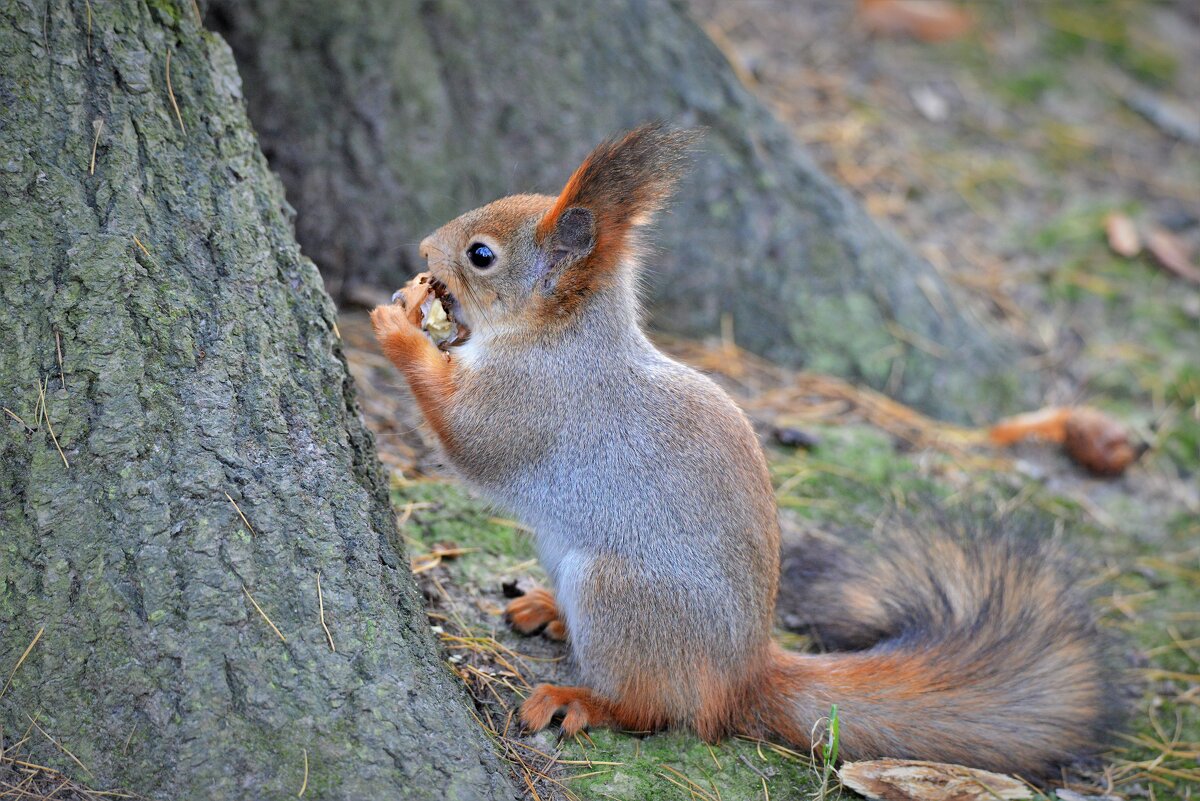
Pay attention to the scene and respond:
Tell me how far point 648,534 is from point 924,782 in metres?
0.70

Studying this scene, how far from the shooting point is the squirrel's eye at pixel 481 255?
2387mm

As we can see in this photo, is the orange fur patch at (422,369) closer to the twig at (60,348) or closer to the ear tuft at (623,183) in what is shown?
the ear tuft at (623,183)

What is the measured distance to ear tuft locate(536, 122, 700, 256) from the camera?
2.10m

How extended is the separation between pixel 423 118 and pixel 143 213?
152 centimetres

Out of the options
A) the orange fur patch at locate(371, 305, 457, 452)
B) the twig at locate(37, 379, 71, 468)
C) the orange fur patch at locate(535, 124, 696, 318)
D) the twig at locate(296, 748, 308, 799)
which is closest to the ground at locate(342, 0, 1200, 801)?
the orange fur patch at locate(371, 305, 457, 452)

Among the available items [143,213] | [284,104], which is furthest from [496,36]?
[143,213]

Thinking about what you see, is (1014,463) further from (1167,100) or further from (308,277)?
(1167,100)

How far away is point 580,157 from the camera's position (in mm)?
3422

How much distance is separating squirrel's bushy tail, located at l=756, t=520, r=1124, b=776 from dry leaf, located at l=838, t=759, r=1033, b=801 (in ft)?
0.30

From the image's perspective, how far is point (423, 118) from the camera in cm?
329

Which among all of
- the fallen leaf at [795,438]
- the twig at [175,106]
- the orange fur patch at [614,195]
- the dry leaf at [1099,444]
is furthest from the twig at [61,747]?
the dry leaf at [1099,444]

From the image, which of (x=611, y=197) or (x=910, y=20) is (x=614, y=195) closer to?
(x=611, y=197)

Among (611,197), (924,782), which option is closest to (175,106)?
(611,197)

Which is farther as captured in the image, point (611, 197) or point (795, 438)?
point (795, 438)
